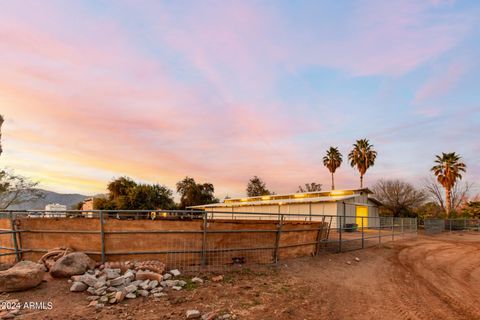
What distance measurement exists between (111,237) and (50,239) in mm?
2206

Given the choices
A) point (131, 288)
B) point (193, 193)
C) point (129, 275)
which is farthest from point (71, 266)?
point (193, 193)

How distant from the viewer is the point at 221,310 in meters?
6.02

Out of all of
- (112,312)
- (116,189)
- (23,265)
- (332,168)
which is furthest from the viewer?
(332,168)

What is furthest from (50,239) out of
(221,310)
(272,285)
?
(272,285)

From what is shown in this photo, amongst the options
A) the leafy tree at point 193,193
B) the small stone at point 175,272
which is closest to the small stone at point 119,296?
the small stone at point 175,272

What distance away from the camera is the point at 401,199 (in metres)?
46.3

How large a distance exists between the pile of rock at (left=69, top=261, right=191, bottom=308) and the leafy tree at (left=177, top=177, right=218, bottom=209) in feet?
190

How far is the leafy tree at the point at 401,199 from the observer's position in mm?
45781

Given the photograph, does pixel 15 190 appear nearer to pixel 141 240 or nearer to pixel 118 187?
pixel 118 187

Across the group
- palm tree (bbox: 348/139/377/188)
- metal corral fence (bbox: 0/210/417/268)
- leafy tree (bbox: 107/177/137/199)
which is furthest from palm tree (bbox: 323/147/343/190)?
metal corral fence (bbox: 0/210/417/268)

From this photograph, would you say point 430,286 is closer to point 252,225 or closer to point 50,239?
point 252,225

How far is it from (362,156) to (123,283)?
5347cm

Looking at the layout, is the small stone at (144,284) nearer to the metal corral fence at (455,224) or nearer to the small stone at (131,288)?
the small stone at (131,288)

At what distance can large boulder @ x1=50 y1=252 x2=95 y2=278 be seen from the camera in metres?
7.23
